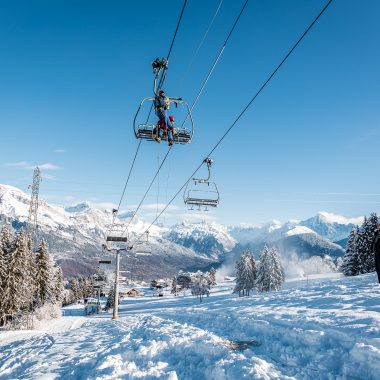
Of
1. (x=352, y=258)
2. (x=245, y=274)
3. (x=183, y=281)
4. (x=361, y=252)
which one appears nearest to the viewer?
(x=361, y=252)

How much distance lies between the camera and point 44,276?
56.3 metres

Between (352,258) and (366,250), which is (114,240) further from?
(352,258)

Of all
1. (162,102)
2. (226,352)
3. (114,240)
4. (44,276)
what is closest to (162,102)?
(162,102)

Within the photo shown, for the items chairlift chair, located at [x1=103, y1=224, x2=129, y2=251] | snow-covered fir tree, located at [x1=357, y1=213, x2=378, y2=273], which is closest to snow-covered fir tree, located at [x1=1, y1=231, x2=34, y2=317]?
chairlift chair, located at [x1=103, y1=224, x2=129, y2=251]

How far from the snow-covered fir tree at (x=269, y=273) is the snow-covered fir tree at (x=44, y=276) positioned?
159 feet

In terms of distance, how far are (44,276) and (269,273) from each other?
169ft

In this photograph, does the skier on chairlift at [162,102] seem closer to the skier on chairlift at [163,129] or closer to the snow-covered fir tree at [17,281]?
the skier on chairlift at [163,129]

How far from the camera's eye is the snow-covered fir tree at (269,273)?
78.4 meters

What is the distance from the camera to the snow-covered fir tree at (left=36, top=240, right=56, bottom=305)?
54.7 meters

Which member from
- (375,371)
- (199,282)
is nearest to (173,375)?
(375,371)

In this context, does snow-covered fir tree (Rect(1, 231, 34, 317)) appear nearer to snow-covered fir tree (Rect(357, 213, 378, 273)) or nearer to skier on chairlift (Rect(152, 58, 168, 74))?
skier on chairlift (Rect(152, 58, 168, 74))

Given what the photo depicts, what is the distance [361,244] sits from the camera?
6284 centimetres

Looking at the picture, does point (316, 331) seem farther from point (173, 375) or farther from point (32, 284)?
point (32, 284)

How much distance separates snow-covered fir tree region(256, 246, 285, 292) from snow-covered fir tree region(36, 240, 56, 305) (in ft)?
159
